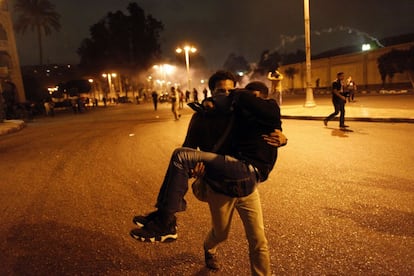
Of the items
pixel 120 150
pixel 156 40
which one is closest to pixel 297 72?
pixel 156 40

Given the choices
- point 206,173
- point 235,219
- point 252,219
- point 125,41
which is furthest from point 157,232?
point 125,41

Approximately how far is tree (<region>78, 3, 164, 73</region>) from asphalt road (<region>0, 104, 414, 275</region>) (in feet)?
212

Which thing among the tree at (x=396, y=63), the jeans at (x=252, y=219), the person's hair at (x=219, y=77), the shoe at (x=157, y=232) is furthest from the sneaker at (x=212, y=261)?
the tree at (x=396, y=63)

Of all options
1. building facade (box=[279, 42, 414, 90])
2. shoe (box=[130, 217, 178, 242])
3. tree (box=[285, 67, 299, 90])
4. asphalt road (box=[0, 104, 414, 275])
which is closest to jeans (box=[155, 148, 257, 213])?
shoe (box=[130, 217, 178, 242])

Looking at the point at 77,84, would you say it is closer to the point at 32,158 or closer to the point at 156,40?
the point at 156,40

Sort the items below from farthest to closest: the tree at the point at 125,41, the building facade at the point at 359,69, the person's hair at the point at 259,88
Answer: the tree at the point at 125,41, the building facade at the point at 359,69, the person's hair at the point at 259,88

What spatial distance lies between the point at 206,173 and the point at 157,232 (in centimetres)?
60

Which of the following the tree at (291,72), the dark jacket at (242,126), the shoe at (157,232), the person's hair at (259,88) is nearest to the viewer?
the dark jacket at (242,126)

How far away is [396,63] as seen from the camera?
35.8 metres

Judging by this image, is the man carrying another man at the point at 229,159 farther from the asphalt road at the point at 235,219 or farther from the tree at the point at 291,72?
the tree at the point at 291,72

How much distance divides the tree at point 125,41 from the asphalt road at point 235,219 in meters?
64.7

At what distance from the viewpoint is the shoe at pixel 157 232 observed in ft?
8.88

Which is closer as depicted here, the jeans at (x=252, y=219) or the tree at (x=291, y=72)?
the jeans at (x=252, y=219)

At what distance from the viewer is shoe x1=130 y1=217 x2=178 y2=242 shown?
2707 mm
